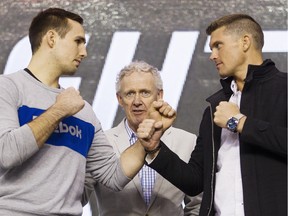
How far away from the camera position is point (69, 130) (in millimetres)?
2377

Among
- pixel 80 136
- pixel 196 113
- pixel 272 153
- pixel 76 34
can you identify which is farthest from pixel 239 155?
pixel 196 113

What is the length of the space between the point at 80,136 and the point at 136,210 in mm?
542

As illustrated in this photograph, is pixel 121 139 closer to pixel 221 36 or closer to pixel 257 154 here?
pixel 221 36

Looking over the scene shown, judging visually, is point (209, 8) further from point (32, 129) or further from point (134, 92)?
point (32, 129)

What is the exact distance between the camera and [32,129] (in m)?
2.15

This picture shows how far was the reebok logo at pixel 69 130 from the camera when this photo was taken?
7.72 feet

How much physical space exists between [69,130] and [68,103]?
176mm

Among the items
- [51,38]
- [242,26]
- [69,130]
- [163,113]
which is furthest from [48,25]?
[242,26]

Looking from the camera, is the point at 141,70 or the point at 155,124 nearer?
the point at 155,124

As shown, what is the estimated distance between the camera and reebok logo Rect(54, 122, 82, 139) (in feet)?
7.72

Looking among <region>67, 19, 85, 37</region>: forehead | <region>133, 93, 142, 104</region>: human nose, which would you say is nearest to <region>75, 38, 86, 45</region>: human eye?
<region>67, 19, 85, 37</region>: forehead

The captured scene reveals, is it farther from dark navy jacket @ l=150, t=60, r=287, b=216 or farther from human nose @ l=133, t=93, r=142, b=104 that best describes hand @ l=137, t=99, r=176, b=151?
human nose @ l=133, t=93, r=142, b=104

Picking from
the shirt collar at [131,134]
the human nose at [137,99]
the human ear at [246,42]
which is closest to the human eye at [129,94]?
the human nose at [137,99]

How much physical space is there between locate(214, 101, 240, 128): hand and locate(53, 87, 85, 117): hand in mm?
423
